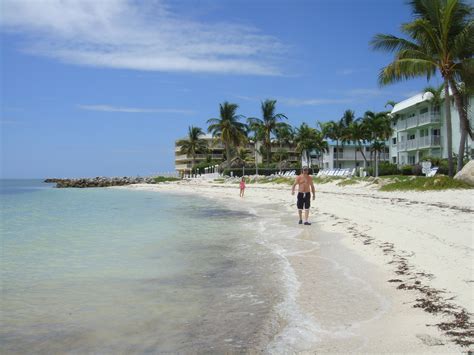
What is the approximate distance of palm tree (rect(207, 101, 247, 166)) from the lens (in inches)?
2525

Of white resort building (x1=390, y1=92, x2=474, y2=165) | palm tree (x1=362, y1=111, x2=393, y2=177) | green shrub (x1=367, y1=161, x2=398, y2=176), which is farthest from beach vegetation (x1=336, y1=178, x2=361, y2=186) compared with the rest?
palm tree (x1=362, y1=111, x2=393, y2=177)

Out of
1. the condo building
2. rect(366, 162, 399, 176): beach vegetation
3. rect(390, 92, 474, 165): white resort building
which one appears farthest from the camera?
the condo building

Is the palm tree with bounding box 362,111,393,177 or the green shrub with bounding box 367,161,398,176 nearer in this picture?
the green shrub with bounding box 367,161,398,176

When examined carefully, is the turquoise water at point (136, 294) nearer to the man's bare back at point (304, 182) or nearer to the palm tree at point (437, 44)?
the man's bare back at point (304, 182)

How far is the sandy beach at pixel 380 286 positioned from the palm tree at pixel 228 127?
52930 millimetres

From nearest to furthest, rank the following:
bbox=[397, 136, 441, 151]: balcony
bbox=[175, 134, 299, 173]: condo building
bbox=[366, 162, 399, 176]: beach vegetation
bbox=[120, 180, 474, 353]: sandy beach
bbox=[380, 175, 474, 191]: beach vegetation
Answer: bbox=[120, 180, 474, 353]: sandy beach → bbox=[380, 175, 474, 191]: beach vegetation → bbox=[366, 162, 399, 176]: beach vegetation → bbox=[397, 136, 441, 151]: balcony → bbox=[175, 134, 299, 173]: condo building

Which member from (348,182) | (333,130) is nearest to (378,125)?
(333,130)

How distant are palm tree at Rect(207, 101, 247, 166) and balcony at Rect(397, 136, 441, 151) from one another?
83.5ft

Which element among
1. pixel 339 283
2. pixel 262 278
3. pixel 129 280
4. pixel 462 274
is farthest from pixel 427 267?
pixel 129 280

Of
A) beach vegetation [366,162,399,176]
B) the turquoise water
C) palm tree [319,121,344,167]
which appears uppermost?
palm tree [319,121,344,167]

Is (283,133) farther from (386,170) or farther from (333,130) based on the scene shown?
(386,170)

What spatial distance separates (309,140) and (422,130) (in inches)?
986

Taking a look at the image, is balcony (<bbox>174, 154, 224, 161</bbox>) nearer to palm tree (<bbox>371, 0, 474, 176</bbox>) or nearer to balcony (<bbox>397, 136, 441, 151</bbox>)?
balcony (<bbox>397, 136, 441, 151</bbox>)

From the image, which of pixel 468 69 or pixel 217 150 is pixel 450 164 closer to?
pixel 468 69
